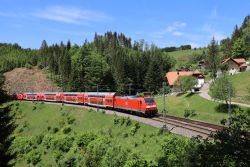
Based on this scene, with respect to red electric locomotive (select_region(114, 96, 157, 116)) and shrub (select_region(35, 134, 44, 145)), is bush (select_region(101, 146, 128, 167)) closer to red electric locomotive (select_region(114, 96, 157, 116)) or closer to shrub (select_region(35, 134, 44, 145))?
red electric locomotive (select_region(114, 96, 157, 116))

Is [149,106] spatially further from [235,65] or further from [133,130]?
[235,65]

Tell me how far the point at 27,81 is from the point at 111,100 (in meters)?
108

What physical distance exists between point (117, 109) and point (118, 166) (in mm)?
34868

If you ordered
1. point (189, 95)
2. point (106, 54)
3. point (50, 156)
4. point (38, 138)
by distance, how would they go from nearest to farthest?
point (50, 156) → point (38, 138) → point (189, 95) → point (106, 54)

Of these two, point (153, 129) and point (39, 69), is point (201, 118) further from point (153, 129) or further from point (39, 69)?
point (39, 69)

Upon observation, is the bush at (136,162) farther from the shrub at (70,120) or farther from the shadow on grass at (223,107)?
the shrub at (70,120)

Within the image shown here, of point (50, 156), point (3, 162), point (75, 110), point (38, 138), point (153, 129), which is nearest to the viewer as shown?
point (3, 162)

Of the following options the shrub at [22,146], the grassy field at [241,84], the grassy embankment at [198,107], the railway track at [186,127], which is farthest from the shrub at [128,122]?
the grassy field at [241,84]

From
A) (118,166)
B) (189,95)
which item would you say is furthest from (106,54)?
(118,166)

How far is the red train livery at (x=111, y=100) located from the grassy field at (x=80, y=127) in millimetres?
3176

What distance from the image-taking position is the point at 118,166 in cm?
3206

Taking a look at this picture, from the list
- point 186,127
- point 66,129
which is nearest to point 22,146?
point 66,129

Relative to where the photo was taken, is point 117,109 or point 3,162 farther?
point 117,109

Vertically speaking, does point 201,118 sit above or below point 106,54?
below
